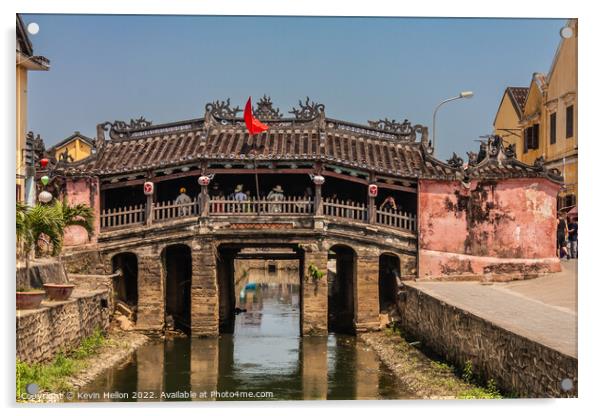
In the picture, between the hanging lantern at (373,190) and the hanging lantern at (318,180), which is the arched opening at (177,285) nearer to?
the hanging lantern at (318,180)

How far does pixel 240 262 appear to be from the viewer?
50375 mm

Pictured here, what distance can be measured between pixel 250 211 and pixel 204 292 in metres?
2.19

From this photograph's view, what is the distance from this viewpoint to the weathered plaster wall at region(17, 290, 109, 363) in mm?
17953

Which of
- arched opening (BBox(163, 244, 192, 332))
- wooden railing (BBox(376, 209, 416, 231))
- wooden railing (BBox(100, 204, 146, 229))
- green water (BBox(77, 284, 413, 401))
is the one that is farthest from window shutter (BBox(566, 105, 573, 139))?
wooden railing (BBox(100, 204, 146, 229))

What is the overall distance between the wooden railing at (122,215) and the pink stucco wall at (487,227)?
6604mm

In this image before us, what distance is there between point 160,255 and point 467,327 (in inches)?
365

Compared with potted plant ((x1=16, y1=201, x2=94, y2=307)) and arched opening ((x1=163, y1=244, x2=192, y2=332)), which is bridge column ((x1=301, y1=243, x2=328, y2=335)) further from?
potted plant ((x1=16, y1=201, x2=94, y2=307))

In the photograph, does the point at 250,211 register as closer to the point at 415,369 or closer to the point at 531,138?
the point at 415,369

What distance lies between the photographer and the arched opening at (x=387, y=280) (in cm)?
2682

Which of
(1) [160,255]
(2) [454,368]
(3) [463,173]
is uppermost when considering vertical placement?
(3) [463,173]

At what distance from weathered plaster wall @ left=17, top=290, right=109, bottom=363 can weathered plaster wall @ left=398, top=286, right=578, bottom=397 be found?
686 centimetres
